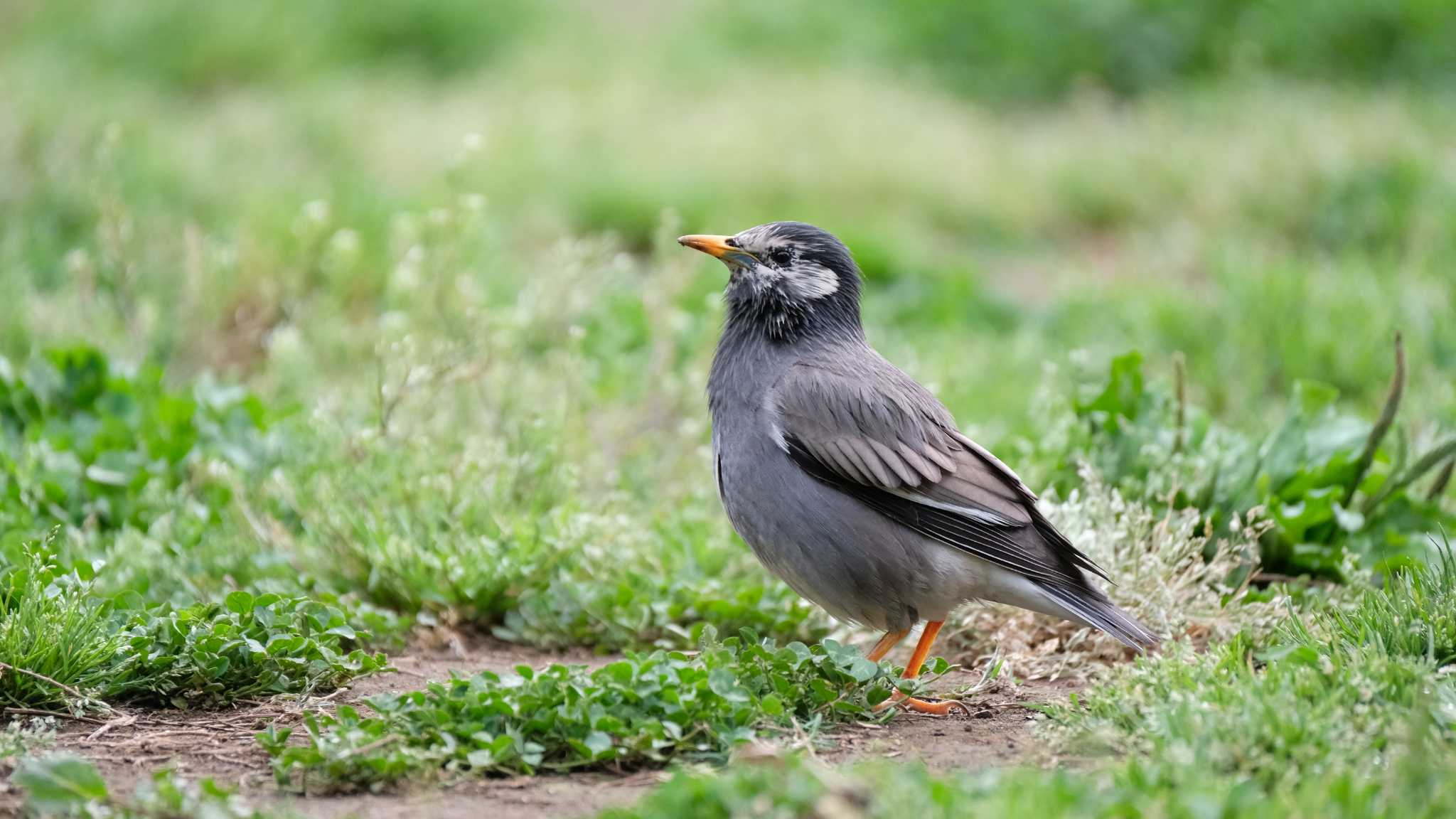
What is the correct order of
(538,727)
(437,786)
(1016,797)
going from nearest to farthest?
1. (1016,797)
2. (437,786)
3. (538,727)

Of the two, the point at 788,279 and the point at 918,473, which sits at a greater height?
the point at 788,279

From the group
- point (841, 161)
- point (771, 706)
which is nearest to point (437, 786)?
point (771, 706)

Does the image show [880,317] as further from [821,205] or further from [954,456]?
[954,456]

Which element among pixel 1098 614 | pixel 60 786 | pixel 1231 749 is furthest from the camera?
pixel 1098 614

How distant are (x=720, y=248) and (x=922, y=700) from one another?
173cm

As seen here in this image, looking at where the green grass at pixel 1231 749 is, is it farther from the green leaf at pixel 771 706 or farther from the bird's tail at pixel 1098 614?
the green leaf at pixel 771 706

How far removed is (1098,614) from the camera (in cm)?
410

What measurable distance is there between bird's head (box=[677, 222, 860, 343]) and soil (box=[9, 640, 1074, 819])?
133cm

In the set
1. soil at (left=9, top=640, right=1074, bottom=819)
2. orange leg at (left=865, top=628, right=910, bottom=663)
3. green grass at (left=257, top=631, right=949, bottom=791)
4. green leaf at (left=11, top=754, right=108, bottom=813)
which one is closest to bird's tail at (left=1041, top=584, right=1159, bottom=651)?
soil at (left=9, top=640, right=1074, bottom=819)

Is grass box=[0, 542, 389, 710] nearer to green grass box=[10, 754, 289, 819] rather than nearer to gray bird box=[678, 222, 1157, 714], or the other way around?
green grass box=[10, 754, 289, 819]

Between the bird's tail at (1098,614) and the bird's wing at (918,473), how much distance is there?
0.13 feet

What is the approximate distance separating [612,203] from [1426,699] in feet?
23.8

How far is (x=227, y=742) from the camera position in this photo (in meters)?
3.72

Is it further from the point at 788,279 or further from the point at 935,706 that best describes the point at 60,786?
the point at 788,279
